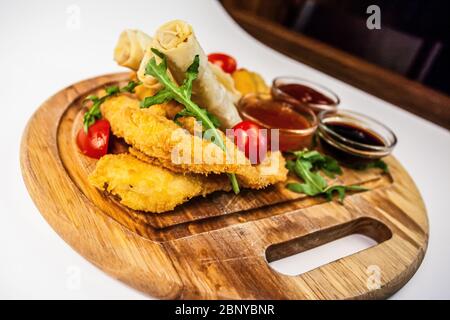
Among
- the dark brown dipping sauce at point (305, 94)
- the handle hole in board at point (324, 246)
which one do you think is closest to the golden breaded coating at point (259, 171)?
the handle hole in board at point (324, 246)

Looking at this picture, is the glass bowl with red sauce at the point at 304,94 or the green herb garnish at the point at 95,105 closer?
the green herb garnish at the point at 95,105

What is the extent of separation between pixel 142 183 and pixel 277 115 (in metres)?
1.45

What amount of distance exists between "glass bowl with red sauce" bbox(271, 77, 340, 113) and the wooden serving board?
0.98 metres

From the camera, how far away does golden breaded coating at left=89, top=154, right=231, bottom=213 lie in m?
2.19

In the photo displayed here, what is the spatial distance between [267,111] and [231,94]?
12.2 inches

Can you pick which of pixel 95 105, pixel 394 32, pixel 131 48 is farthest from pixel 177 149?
pixel 394 32

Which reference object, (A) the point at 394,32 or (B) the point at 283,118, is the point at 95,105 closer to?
(B) the point at 283,118

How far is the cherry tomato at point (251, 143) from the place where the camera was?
2682mm

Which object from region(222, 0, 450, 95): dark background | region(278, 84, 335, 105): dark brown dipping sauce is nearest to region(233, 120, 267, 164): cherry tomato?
region(278, 84, 335, 105): dark brown dipping sauce

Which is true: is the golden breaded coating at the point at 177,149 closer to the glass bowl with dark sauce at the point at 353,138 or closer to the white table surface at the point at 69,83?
the white table surface at the point at 69,83

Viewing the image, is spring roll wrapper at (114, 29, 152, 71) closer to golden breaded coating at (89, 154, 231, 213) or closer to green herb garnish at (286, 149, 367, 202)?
golden breaded coating at (89, 154, 231, 213)

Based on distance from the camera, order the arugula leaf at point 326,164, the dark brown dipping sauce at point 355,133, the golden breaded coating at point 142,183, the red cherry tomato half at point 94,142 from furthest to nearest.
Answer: the dark brown dipping sauce at point 355,133, the arugula leaf at point 326,164, the red cherry tomato half at point 94,142, the golden breaded coating at point 142,183
